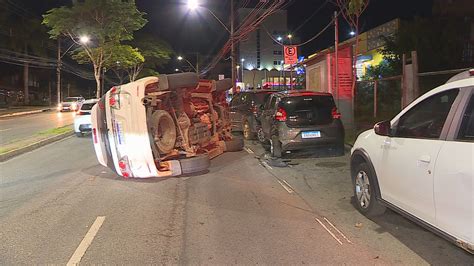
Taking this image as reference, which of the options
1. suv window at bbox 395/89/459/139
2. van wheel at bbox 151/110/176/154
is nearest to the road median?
van wheel at bbox 151/110/176/154

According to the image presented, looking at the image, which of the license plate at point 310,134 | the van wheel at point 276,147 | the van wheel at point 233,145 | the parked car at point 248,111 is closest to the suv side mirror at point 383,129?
the license plate at point 310,134

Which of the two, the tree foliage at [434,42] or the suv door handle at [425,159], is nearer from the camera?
the suv door handle at [425,159]

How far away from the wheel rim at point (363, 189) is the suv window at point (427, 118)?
1040 mm

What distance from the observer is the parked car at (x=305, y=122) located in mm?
10539

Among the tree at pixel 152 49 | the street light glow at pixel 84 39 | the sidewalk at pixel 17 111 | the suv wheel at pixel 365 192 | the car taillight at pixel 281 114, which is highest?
the tree at pixel 152 49

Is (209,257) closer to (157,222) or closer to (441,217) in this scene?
(157,222)

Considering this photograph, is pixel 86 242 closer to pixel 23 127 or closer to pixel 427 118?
pixel 427 118

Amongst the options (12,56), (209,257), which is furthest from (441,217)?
(12,56)

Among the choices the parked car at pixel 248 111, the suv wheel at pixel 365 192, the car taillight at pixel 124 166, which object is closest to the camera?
the suv wheel at pixel 365 192

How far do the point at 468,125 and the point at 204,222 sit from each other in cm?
337

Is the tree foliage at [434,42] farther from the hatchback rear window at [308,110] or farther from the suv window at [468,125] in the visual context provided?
the suv window at [468,125]

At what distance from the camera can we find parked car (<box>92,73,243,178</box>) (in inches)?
307

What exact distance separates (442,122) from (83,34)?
1170 inches

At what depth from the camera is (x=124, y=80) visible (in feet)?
240
